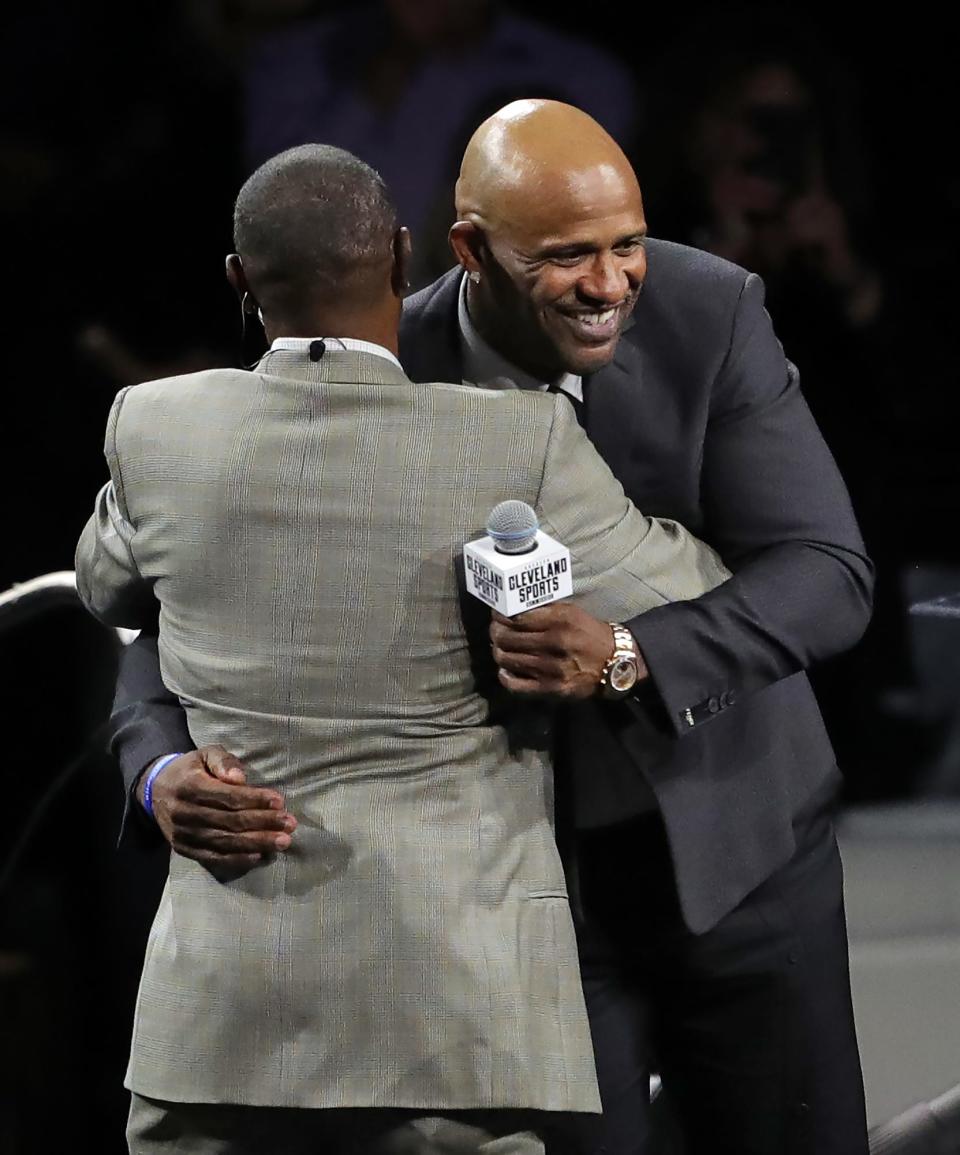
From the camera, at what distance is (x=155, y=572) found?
1.46m

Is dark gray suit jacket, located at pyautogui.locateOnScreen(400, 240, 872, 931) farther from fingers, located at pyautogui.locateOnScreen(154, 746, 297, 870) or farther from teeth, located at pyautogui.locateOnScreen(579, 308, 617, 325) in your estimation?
fingers, located at pyautogui.locateOnScreen(154, 746, 297, 870)

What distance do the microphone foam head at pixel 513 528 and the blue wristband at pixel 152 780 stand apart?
386 mm

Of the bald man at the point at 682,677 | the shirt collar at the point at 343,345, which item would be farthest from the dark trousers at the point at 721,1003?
the shirt collar at the point at 343,345

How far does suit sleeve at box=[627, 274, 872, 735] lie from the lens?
5.00 feet

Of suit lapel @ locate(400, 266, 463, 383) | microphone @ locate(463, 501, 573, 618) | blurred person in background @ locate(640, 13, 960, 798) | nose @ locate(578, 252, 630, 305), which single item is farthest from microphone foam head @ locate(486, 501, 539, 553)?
blurred person in background @ locate(640, 13, 960, 798)

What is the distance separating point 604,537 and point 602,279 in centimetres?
27

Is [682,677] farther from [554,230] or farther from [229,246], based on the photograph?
[229,246]

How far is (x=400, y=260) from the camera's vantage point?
1.45 meters

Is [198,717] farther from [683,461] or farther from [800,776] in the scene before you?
[800,776]

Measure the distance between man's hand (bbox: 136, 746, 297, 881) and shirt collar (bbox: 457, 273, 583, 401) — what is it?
467 mm

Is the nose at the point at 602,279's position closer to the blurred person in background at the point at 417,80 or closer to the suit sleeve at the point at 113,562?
the suit sleeve at the point at 113,562

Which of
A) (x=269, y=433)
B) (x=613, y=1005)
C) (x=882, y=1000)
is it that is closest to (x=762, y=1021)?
(x=613, y=1005)

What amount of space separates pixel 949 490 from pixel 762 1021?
7.33 feet

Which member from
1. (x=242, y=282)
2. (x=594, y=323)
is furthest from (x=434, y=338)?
(x=242, y=282)
